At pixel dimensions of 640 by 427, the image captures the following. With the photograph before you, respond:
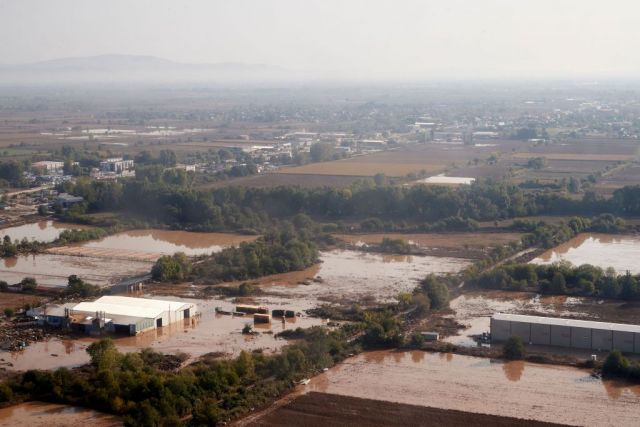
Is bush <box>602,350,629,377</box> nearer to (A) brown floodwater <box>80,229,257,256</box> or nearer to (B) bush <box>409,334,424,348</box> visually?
(B) bush <box>409,334,424,348</box>

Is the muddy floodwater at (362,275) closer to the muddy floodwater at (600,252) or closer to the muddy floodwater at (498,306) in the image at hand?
the muddy floodwater at (498,306)

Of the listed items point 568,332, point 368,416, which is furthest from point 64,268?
point 568,332

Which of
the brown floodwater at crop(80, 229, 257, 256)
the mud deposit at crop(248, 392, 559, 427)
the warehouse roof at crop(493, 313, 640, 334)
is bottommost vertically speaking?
the brown floodwater at crop(80, 229, 257, 256)

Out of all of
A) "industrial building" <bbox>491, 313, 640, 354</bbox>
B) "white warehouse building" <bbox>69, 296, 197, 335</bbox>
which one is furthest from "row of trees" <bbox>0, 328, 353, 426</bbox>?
"industrial building" <bbox>491, 313, 640, 354</bbox>

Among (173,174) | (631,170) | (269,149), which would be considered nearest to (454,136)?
(269,149)

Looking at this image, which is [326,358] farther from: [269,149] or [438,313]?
[269,149]

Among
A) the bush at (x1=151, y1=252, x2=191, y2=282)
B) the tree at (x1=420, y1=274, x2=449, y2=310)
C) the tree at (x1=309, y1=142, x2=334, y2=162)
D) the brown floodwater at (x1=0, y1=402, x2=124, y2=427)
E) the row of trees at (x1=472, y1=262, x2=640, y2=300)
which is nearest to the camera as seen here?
the brown floodwater at (x1=0, y1=402, x2=124, y2=427)

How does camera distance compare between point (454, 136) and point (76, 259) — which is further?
point (454, 136)

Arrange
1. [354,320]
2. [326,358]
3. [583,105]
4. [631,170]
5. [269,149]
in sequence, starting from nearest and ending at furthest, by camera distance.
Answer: [326,358] < [354,320] < [631,170] < [269,149] < [583,105]

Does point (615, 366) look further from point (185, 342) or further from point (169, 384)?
point (185, 342)
